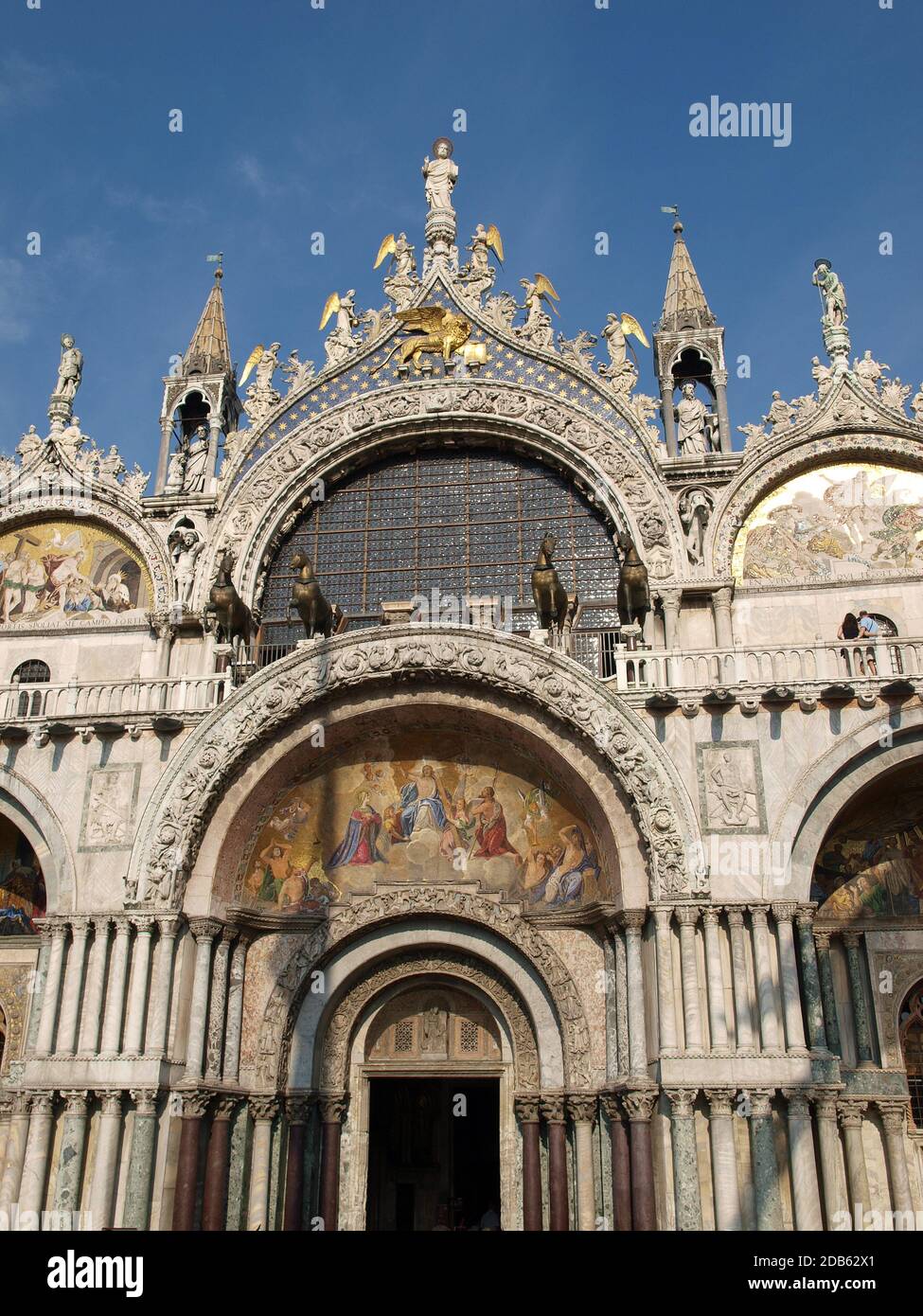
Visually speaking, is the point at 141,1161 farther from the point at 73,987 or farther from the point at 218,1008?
the point at 73,987

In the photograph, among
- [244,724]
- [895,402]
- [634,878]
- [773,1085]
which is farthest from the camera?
[895,402]

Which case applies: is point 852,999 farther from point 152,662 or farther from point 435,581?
point 152,662

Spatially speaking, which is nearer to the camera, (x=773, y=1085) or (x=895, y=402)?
(x=773, y=1085)

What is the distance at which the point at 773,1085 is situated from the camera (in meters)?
13.8

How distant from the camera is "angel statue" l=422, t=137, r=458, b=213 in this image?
23.1m

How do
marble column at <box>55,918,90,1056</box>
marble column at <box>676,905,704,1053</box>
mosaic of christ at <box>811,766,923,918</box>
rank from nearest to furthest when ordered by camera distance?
1. marble column at <box>676,905,704,1053</box>
2. marble column at <box>55,918,90,1056</box>
3. mosaic of christ at <box>811,766,923,918</box>

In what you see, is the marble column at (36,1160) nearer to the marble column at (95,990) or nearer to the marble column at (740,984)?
the marble column at (95,990)

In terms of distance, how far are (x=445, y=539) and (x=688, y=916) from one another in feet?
28.1

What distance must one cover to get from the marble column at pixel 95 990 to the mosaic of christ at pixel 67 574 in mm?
6511

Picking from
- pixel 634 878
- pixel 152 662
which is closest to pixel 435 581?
pixel 152 662

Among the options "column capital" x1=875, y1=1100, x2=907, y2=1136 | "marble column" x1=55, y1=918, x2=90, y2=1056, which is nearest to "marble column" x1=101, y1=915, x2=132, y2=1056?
"marble column" x1=55, y1=918, x2=90, y2=1056

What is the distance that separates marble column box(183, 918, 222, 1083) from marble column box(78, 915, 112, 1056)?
1164 mm

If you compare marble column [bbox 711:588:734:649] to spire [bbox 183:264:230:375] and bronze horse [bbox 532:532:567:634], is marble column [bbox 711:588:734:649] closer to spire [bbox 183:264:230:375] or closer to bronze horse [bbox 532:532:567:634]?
bronze horse [bbox 532:532:567:634]

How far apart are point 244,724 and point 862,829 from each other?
29.6ft
